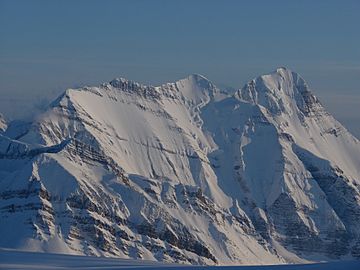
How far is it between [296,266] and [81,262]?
1681cm

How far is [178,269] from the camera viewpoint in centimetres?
7075

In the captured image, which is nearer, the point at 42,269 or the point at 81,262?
the point at 42,269

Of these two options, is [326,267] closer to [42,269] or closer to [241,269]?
[241,269]

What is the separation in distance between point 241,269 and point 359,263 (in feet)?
29.5

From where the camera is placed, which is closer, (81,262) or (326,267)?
(326,267)

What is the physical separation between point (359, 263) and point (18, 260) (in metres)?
25.7

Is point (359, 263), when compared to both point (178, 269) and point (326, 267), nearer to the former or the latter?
point (326, 267)

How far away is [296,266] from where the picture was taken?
2832 inches

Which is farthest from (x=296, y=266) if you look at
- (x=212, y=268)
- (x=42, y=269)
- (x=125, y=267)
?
(x=42, y=269)

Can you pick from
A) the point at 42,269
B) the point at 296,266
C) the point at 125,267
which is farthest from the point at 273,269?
the point at 42,269

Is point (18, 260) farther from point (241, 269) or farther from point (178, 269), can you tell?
point (241, 269)

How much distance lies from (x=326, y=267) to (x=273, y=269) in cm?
393

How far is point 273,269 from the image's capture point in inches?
2815

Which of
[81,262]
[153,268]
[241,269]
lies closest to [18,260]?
[81,262]
